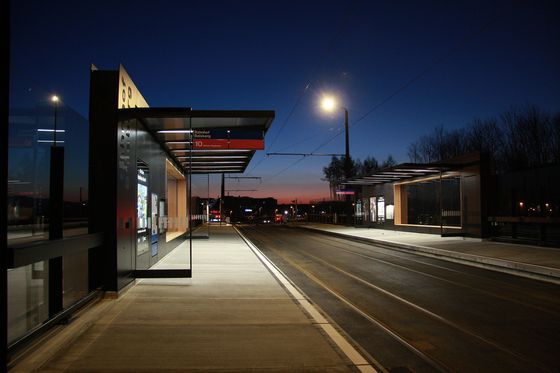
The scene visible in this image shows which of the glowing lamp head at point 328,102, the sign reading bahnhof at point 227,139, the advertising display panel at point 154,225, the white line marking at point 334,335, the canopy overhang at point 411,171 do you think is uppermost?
the glowing lamp head at point 328,102

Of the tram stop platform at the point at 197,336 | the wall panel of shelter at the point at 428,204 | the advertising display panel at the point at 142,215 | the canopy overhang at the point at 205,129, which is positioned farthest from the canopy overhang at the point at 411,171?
the tram stop platform at the point at 197,336

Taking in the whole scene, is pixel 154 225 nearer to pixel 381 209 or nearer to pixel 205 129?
pixel 205 129

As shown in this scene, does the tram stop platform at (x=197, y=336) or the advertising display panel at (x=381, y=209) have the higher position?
the advertising display panel at (x=381, y=209)

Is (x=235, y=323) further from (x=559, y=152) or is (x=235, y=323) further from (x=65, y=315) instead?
(x=559, y=152)

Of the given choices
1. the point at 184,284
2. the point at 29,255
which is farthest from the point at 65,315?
the point at 184,284

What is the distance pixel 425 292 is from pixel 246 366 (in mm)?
6021

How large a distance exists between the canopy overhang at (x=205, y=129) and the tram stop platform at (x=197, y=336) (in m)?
2.64

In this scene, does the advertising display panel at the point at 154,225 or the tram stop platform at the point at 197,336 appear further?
the advertising display panel at the point at 154,225

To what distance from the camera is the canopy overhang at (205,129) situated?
9.64 m

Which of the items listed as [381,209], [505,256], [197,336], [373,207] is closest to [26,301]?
[197,336]

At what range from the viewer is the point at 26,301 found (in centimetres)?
873

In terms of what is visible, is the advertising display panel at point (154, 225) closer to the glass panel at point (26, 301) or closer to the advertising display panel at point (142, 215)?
the advertising display panel at point (142, 215)

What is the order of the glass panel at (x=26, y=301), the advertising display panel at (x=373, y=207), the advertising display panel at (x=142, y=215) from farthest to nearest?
the advertising display panel at (x=373, y=207), the advertising display panel at (x=142, y=215), the glass panel at (x=26, y=301)

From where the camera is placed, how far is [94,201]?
837 cm
